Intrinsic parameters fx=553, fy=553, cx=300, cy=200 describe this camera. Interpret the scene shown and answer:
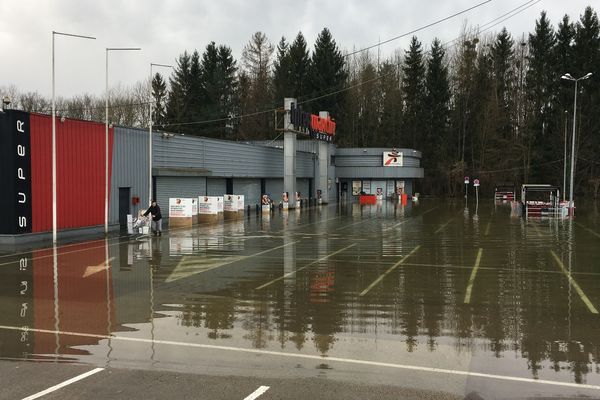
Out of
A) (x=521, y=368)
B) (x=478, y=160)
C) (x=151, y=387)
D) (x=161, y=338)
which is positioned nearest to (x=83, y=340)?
(x=161, y=338)

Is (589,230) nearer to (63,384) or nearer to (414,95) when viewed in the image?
(63,384)

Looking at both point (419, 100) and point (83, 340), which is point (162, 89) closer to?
point (419, 100)

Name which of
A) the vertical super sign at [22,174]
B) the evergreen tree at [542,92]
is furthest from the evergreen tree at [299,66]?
the vertical super sign at [22,174]

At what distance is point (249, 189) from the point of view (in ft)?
144

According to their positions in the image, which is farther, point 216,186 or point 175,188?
point 216,186

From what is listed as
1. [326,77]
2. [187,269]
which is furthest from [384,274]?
[326,77]

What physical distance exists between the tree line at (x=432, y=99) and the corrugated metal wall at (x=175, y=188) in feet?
112

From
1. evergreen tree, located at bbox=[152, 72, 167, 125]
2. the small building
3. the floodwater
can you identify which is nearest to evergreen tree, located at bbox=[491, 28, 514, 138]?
the small building

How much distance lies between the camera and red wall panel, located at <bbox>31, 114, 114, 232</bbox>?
71.3 feet

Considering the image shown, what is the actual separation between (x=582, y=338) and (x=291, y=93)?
6817 centimetres

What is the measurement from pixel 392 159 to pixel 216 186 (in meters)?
32.7

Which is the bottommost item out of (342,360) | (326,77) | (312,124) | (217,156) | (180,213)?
(342,360)

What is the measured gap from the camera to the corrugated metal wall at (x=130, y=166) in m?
26.4

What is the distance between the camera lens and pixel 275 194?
1944 inches
